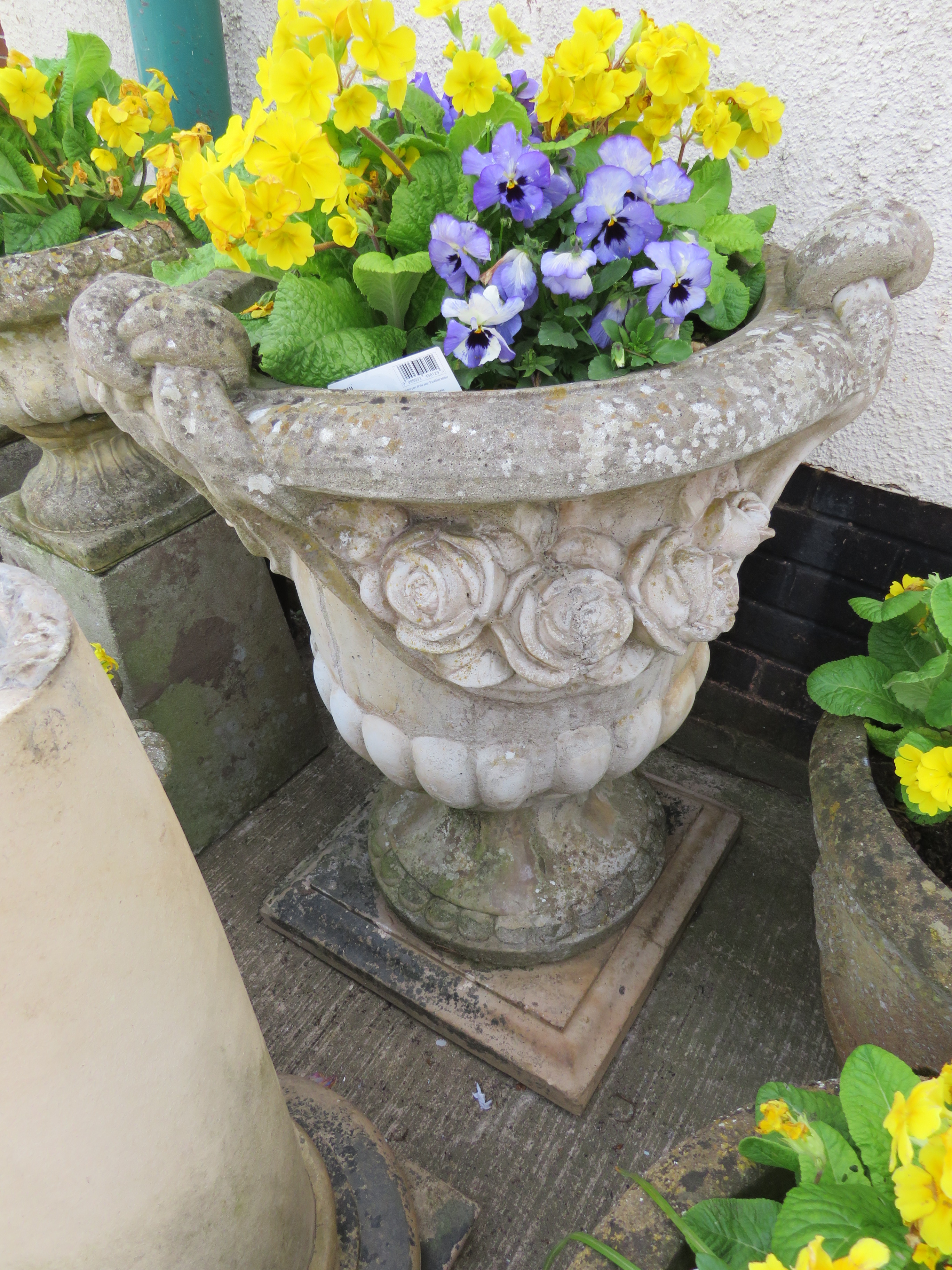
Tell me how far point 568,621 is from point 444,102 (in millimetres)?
731

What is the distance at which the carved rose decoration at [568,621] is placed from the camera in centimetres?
92

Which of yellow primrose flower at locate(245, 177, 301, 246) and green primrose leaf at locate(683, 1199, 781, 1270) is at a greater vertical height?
yellow primrose flower at locate(245, 177, 301, 246)

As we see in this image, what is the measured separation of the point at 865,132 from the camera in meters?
1.34

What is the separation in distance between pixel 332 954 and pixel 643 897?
0.59m

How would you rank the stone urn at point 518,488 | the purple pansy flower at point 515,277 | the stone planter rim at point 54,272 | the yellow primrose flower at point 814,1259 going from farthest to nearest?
the stone planter rim at point 54,272 → the purple pansy flower at point 515,277 → the stone urn at point 518,488 → the yellow primrose flower at point 814,1259

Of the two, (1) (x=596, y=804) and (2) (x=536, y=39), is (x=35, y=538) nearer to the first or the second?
(1) (x=596, y=804)

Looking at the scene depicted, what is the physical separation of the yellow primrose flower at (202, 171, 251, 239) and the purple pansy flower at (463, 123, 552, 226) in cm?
25

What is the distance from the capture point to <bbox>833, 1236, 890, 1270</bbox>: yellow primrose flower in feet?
1.69

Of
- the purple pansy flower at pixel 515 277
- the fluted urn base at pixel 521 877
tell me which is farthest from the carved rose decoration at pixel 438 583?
the fluted urn base at pixel 521 877

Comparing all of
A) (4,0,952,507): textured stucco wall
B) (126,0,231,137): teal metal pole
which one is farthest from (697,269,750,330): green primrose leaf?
(126,0,231,137): teal metal pole

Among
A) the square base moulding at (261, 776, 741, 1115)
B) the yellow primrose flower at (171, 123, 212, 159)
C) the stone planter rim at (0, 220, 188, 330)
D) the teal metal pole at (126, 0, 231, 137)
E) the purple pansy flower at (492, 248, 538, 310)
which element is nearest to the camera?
the purple pansy flower at (492, 248, 538, 310)

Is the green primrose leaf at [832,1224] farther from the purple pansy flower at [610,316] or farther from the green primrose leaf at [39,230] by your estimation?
the green primrose leaf at [39,230]

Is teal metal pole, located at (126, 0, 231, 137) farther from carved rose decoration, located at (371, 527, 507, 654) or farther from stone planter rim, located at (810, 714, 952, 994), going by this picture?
stone planter rim, located at (810, 714, 952, 994)

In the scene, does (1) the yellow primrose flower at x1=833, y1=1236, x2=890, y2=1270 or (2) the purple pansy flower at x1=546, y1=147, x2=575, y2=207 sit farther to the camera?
(2) the purple pansy flower at x1=546, y1=147, x2=575, y2=207
